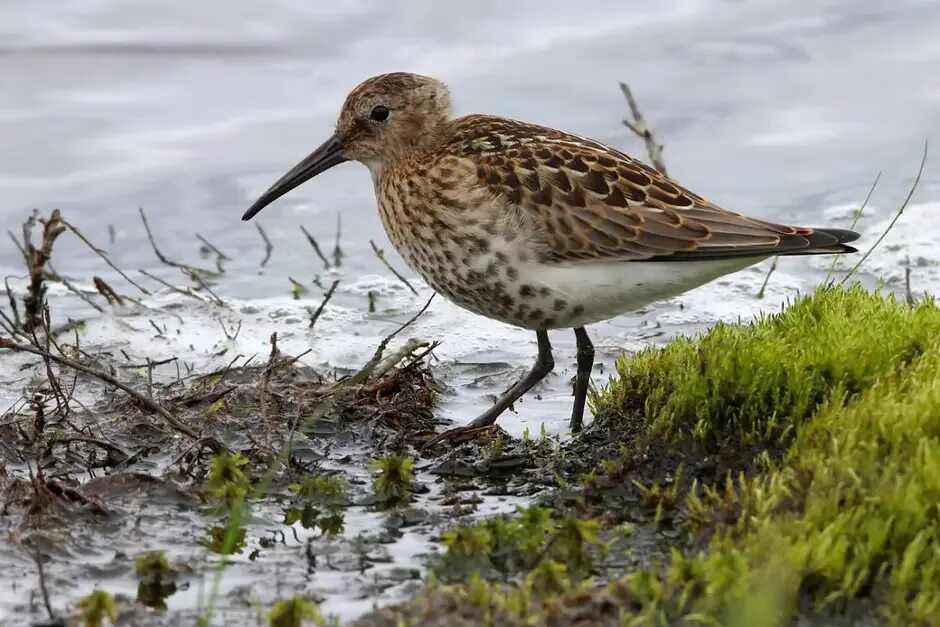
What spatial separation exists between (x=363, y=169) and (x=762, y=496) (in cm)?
753

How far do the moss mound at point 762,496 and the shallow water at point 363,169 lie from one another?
95.9 inches

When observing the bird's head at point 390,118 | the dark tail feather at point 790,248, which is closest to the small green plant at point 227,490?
the dark tail feather at point 790,248

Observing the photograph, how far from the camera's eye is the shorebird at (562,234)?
20.0ft

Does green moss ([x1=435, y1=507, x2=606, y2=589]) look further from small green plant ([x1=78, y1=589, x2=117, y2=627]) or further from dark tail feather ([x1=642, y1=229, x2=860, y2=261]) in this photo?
dark tail feather ([x1=642, y1=229, x2=860, y2=261])

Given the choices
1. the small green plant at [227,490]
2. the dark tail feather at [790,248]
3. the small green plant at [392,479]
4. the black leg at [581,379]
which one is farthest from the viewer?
the black leg at [581,379]

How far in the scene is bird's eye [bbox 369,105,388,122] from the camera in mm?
7109

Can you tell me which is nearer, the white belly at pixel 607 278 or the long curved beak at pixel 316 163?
the white belly at pixel 607 278

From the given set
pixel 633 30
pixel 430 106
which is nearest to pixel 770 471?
pixel 430 106

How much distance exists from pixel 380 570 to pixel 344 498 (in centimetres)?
74

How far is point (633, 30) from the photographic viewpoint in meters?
12.7

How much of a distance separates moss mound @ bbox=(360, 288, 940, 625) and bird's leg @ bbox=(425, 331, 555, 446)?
1.62 ft

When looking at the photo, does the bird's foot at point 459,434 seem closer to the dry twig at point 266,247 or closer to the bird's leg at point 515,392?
the bird's leg at point 515,392

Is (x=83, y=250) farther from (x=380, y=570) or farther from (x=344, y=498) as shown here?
(x=380, y=570)

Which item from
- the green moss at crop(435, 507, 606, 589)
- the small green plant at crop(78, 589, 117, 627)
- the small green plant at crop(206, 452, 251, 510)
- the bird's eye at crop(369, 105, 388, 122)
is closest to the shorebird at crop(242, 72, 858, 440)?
the bird's eye at crop(369, 105, 388, 122)
